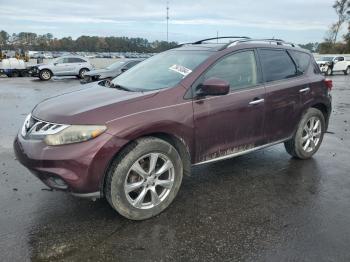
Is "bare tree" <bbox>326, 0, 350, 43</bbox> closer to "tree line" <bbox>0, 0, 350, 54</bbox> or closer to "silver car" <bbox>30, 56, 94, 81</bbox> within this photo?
"tree line" <bbox>0, 0, 350, 54</bbox>

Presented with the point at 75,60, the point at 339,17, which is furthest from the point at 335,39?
the point at 75,60

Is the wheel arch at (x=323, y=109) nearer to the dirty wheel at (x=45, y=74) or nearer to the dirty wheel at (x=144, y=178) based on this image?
the dirty wheel at (x=144, y=178)

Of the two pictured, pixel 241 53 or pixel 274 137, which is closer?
pixel 241 53

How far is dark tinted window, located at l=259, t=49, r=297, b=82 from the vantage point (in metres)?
5.12

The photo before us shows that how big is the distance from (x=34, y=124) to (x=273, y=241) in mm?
2559

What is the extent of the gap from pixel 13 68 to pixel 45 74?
4.13 m

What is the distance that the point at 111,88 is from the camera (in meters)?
4.58

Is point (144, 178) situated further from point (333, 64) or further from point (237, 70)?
point (333, 64)

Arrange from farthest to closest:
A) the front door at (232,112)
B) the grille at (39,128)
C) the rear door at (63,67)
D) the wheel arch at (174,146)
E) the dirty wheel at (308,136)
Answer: the rear door at (63,67)
the dirty wheel at (308,136)
the front door at (232,112)
the wheel arch at (174,146)
the grille at (39,128)

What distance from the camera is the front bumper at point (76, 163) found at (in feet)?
11.3

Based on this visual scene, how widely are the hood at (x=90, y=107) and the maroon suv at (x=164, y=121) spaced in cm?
1

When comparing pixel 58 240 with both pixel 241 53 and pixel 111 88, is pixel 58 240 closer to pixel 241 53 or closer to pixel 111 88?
pixel 111 88

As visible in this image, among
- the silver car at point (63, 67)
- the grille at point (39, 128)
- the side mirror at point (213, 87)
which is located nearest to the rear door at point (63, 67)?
the silver car at point (63, 67)

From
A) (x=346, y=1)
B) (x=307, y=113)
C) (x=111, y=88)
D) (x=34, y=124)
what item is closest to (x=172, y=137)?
(x=111, y=88)
